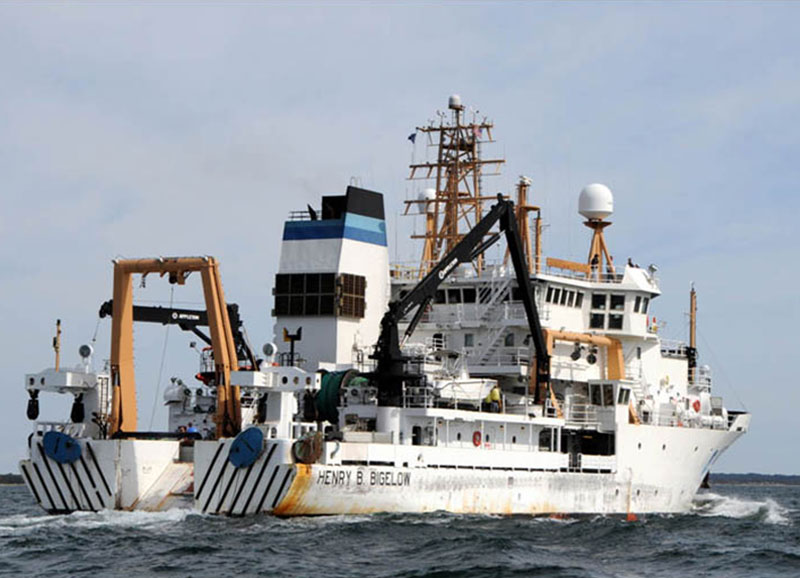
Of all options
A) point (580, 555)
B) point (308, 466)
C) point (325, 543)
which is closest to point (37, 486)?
point (308, 466)

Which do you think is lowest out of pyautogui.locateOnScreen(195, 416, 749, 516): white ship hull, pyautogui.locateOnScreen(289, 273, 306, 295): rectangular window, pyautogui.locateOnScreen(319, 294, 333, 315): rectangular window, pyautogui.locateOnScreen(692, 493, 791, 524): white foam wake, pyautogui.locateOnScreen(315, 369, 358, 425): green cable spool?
pyautogui.locateOnScreen(692, 493, 791, 524): white foam wake

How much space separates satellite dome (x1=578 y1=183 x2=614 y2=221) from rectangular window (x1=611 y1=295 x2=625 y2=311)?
10.5 feet

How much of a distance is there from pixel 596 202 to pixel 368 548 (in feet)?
70.2

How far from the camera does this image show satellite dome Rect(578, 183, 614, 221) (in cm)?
4731

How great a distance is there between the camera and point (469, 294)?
44750mm

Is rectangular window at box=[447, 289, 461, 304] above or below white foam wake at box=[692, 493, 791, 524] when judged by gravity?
above

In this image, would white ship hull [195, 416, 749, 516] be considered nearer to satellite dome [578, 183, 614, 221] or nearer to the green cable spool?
the green cable spool

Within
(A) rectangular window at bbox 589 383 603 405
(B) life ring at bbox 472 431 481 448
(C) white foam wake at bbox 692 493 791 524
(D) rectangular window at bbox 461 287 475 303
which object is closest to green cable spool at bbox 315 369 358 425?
(B) life ring at bbox 472 431 481 448

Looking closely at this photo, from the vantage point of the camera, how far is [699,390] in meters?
51.1

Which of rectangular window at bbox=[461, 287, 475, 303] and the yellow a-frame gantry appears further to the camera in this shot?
rectangular window at bbox=[461, 287, 475, 303]

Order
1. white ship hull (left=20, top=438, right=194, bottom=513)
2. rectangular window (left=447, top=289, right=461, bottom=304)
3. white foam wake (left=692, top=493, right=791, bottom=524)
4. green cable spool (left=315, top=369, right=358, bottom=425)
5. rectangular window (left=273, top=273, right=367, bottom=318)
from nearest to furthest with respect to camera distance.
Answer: white ship hull (left=20, top=438, right=194, bottom=513)
green cable spool (left=315, top=369, right=358, bottom=425)
rectangular window (left=273, top=273, right=367, bottom=318)
rectangular window (left=447, top=289, right=461, bottom=304)
white foam wake (left=692, top=493, right=791, bottom=524)

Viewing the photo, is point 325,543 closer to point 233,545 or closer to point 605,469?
point 233,545

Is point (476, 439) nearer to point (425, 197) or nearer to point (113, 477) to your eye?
point (113, 477)

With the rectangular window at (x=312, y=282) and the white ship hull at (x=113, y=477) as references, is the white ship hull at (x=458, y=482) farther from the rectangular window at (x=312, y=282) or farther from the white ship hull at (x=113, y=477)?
the rectangular window at (x=312, y=282)
